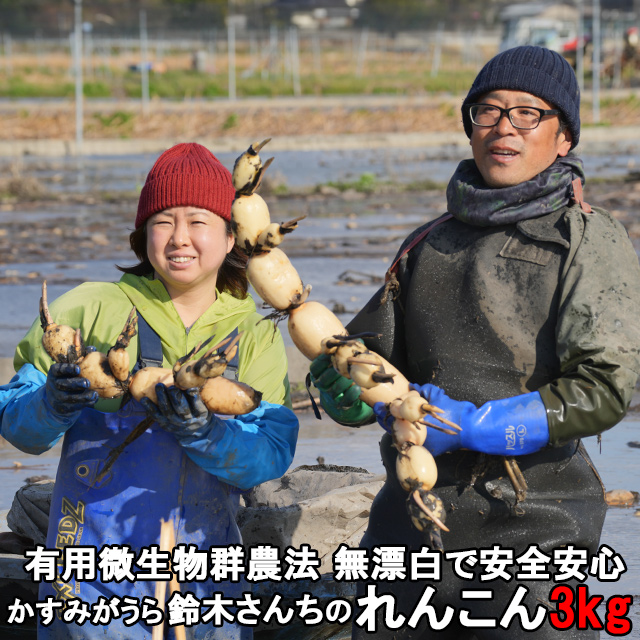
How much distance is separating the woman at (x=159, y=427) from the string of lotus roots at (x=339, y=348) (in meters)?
0.31

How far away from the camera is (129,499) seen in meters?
3.13

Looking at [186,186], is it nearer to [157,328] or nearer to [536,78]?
[157,328]

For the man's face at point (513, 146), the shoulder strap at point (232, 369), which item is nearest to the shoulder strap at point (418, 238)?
the man's face at point (513, 146)

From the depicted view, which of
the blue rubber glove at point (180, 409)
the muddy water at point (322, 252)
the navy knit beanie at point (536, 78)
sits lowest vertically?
the muddy water at point (322, 252)

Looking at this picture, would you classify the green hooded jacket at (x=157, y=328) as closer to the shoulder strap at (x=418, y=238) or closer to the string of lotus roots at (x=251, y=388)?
the string of lotus roots at (x=251, y=388)

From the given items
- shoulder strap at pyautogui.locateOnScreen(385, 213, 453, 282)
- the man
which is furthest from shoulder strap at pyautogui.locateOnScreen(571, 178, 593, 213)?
shoulder strap at pyautogui.locateOnScreen(385, 213, 453, 282)

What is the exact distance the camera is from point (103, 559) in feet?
10.0

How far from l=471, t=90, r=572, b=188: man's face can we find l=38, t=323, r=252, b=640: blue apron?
1.08 m

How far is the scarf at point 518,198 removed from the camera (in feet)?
9.73

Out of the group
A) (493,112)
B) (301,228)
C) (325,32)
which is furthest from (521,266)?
(325,32)

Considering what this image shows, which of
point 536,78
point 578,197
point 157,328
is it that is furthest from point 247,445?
point 536,78

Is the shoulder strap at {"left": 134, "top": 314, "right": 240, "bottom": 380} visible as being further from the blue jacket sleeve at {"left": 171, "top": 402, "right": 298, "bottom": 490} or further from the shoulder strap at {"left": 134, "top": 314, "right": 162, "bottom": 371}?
the blue jacket sleeve at {"left": 171, "top": 402, "right": 298, "bottom": 490}

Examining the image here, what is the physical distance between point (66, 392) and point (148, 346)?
1.26 ft

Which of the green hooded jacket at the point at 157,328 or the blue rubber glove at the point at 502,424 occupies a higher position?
the green hooded jacket at the point at 157,328
